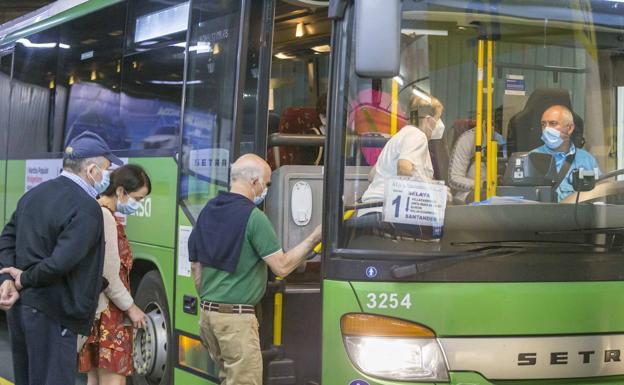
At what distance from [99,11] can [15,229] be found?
331 centimetres

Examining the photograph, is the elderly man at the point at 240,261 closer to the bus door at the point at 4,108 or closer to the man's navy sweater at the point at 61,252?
the man's navy sweater at the point at 61,252

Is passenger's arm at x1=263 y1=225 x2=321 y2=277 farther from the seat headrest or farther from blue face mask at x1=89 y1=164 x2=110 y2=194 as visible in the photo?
the seat headrest

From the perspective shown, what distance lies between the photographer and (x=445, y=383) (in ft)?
15.0

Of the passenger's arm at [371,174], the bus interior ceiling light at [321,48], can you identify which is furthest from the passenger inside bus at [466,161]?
the bus interior ceiling light at [321,48]

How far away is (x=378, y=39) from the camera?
14.5 ft

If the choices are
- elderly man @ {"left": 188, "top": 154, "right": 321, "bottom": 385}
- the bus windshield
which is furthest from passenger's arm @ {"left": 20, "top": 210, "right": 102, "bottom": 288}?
the bus windshield

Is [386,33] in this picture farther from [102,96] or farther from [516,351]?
[102,96]

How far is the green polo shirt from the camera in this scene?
16.7 feet

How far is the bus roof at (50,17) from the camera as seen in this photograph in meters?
8.21

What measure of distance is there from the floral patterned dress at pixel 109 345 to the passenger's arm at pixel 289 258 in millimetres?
1239

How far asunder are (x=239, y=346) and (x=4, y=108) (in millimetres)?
5981

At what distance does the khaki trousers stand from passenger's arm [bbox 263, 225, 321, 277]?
1.06 ft

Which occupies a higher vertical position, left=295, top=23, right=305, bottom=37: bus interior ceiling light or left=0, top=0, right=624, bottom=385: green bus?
left=295, top=23, right=305, bottom=37: bus interior ceiling light

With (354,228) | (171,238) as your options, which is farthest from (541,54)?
(171,238)
